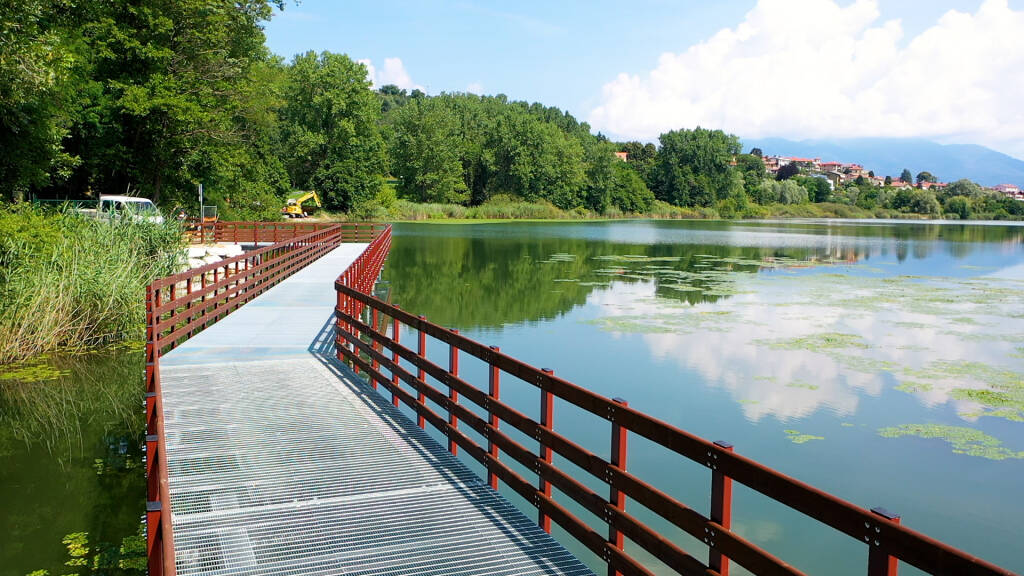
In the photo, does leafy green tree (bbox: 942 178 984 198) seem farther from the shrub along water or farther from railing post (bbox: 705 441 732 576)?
railing post (bbox: 705 441 732 576)

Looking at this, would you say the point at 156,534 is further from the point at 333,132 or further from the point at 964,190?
the point at 964,190

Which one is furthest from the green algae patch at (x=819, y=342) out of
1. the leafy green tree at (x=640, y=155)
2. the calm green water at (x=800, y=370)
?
the leafy green tree at (x=640, y=155)

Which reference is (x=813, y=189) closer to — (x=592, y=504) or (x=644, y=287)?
(x=644, y=287)

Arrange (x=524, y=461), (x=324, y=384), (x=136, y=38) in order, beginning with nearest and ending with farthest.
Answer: (x=524, y=461), (x=324, y=384), (x=136, y=38)

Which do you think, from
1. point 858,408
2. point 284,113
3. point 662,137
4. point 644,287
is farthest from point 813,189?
point 858,408

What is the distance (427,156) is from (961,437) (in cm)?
8913

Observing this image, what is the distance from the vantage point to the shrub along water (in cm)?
1362

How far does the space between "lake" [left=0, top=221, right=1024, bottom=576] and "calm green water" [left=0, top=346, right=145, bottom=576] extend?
3cm

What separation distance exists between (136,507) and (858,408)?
386 inches

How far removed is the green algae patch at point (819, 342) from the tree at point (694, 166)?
113 m

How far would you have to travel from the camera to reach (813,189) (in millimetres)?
164875

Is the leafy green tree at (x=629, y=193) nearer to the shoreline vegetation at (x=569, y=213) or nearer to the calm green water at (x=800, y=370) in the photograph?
the shoreline vegetation at (x=569, y=213)

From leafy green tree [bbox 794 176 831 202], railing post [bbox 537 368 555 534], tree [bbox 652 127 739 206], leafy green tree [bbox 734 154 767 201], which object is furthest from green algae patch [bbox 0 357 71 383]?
leafy green tree [bbox 794 176 831 202]

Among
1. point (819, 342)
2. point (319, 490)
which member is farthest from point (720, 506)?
point (819, 342)
